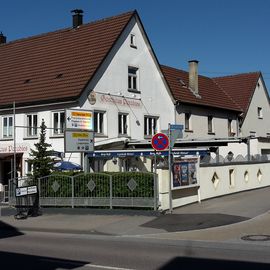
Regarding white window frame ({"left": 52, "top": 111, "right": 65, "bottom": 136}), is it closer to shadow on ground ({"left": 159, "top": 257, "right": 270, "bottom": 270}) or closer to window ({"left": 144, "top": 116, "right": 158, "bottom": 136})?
window ({"left": 144, "top": 116, "right": 158, "bottom": 136})

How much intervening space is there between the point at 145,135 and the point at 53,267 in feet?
65.5

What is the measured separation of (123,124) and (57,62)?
4912 mm

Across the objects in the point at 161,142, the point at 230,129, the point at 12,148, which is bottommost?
the point at 161,142

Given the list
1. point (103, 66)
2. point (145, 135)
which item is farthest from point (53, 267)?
point (145, 135)

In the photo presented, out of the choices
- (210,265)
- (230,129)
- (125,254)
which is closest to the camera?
(210,265)

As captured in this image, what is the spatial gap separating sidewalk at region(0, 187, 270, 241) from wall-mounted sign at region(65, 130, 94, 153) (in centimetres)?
277

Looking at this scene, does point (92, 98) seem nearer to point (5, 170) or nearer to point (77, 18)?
point (5, 170)

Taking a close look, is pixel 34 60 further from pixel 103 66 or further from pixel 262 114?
pixel 262 114

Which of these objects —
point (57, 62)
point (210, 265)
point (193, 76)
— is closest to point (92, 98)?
point (57, 62)

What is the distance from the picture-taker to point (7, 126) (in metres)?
27.1

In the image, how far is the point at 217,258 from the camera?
9953 millimetres

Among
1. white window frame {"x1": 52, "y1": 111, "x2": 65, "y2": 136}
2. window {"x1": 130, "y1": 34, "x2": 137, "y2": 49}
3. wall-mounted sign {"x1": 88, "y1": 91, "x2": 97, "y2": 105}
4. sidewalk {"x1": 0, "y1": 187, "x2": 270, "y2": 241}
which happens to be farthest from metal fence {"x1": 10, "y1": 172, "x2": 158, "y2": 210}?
window {"x1": 130, "y1": 34, "x2": 137, "y2": 49}

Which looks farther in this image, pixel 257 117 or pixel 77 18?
pixel 257 117

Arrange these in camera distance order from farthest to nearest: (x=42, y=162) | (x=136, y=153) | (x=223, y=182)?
1. (x=223, y=182)
2. (x=136, y=153)
3. (x=42, y=162)
